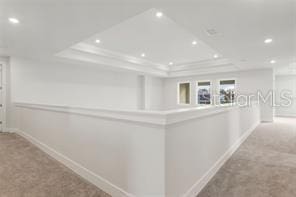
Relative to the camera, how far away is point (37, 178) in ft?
8.34

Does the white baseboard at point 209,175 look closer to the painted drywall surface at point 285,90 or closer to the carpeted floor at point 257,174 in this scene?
the carpeted floor at point 257,174

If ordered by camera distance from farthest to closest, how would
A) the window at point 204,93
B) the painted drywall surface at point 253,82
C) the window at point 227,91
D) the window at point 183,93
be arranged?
the window at point 183,93
the window at point 204,93
the window at point 227,91
the painted drywall surface at point 253,82

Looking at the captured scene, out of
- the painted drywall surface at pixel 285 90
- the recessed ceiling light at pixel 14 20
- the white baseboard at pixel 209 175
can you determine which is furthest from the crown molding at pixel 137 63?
the white baseboard at pixel 209 175

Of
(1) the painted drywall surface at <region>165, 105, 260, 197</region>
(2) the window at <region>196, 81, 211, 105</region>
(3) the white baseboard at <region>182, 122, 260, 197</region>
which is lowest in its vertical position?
(3) the white baseboard at <region>182, 122, 260, 197</region>

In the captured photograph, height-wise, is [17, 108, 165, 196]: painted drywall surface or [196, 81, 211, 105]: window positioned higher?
[196, 81, 211, 105]: window

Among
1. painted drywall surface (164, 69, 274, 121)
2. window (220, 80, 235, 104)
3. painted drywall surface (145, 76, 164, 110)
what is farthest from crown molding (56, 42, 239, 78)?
window (220, 80, 235, 104)

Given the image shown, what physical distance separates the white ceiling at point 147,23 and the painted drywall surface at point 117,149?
1.60m

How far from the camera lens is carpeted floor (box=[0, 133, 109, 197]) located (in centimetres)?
217

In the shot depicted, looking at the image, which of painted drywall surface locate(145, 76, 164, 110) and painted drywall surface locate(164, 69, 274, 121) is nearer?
painted drywall surface locate(164, 69, 274, 121)

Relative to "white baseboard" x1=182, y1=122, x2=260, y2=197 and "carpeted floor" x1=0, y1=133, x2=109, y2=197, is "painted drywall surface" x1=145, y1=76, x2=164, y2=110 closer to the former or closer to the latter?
"white baseboard" x1=182, y1=122, x2=260, y2=197

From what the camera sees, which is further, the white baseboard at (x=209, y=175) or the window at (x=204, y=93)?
the window at (x=204, y=93)

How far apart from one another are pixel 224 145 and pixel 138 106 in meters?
6.98

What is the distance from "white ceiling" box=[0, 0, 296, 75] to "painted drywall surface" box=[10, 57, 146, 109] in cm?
73

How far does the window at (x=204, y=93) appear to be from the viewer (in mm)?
9711
